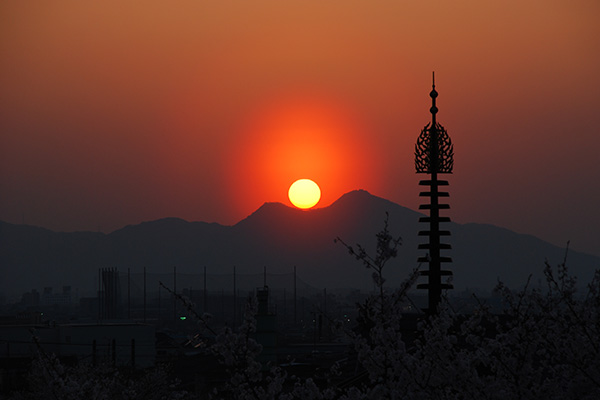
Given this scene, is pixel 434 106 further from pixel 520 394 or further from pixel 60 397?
pixel 60 397

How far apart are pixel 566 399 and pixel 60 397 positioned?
6.70 metres

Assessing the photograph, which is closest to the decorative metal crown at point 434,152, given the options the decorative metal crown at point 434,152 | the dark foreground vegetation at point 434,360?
the decorative metal crown at point 434,152

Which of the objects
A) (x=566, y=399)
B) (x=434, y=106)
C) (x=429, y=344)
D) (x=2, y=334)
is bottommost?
(x=2, y=334)

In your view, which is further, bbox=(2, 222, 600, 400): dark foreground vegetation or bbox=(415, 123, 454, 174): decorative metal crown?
bbox=(415, 123, 454, 174): decorative metal crown

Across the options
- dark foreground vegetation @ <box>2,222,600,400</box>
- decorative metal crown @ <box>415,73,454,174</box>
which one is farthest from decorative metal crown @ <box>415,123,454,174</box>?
dark foreground vegetation @ <box>2,222,600,400</box>

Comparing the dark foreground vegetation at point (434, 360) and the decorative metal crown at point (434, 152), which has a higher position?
the decorative metal crown at point (434, 152)

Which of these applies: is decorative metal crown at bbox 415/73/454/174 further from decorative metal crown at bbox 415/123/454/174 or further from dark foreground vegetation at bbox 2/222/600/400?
dark foreground vegetation at bbox 2/222/600/400

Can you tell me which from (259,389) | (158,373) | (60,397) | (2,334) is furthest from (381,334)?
(2,334)

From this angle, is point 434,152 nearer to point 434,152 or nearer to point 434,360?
point 434,152

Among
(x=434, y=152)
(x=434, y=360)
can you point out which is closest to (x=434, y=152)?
(x=434, y=152)

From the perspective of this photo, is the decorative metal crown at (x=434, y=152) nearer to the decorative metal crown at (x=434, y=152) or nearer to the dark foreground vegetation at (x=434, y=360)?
the decorative metal crown at (x=434, y=152)

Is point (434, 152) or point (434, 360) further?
point (434, 152)

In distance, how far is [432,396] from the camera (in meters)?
11.1

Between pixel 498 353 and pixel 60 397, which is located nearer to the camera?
pixel 60 397
